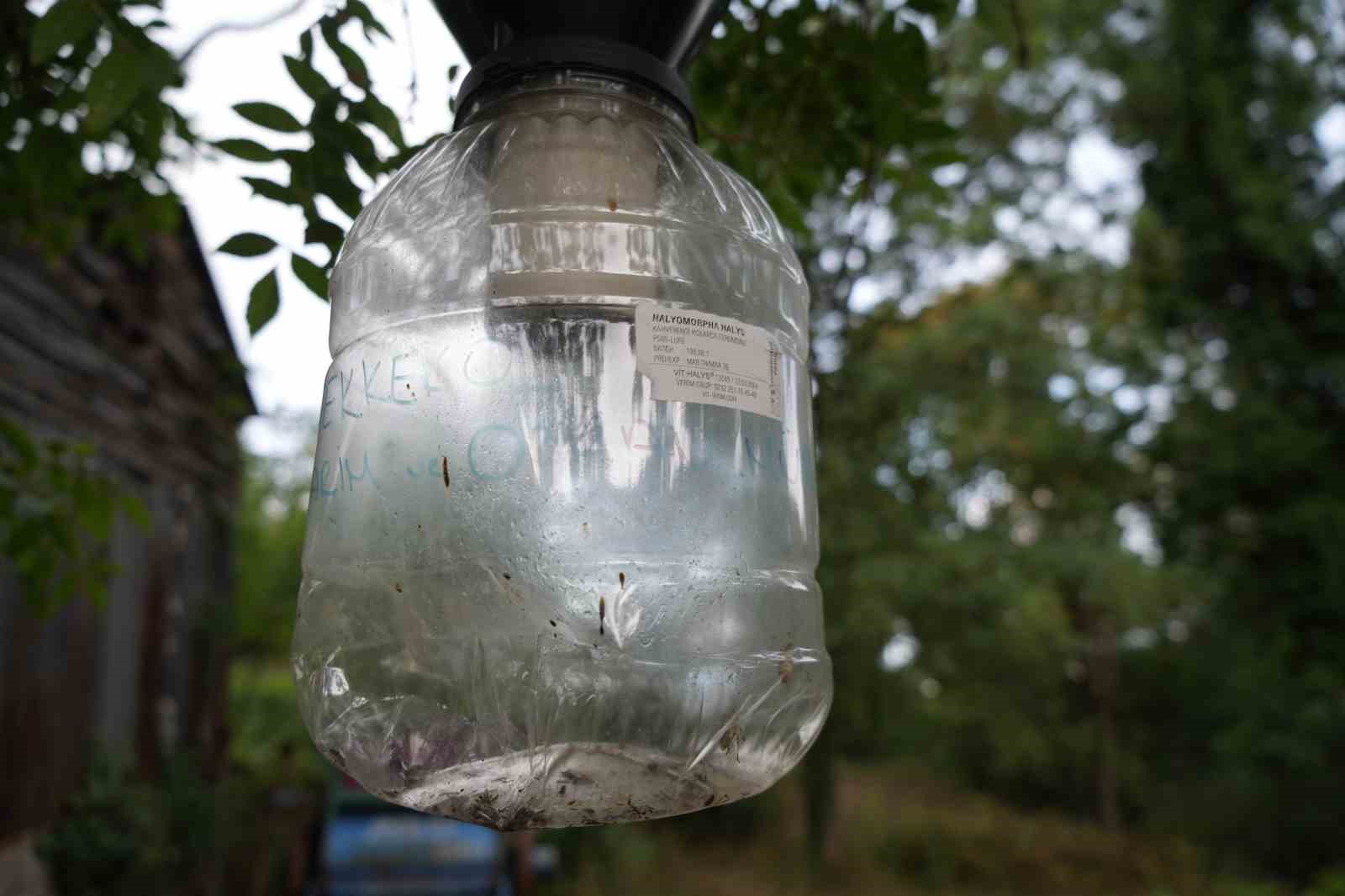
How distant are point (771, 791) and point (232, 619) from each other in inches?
243

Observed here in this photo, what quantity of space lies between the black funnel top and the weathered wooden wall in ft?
8.53

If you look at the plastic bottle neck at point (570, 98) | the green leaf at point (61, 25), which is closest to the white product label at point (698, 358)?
the plastic bottle neck at point (570, 98)

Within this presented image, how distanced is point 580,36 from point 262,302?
596mm

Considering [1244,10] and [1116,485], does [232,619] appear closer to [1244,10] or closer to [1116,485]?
[1116,485]

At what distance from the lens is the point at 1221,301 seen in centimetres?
1007

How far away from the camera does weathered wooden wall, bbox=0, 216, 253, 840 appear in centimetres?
516

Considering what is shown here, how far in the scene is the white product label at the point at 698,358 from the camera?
36.7 inches

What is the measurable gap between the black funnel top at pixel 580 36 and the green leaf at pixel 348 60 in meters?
0.33

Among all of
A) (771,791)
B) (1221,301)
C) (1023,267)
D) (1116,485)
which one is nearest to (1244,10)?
(1221,301)

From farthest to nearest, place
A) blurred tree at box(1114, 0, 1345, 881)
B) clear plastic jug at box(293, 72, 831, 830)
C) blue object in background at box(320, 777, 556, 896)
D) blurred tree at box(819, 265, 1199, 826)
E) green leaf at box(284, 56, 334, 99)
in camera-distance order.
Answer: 1. blurred tree at box(1114, 0, 1345, 881)
2. blurred tree at box(819, 265, 1199, 826)
3. blue object in background at box(320, 777, 556, 896)
4. green leaf at box(284, 56, 334, 99)
5. clear plastic jug at box(293, 72, 831, 830)

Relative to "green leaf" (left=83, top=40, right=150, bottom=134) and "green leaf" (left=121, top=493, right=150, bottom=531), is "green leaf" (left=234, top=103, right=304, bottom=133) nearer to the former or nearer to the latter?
"green leaf" (left=83, top=40, right=150, bottom=134)

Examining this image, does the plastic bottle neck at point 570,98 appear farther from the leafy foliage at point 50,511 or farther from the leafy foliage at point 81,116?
the leafy foliage at point 50,511

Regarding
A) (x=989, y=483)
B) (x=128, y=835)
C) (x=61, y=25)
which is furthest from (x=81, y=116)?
(x=989, y=483)

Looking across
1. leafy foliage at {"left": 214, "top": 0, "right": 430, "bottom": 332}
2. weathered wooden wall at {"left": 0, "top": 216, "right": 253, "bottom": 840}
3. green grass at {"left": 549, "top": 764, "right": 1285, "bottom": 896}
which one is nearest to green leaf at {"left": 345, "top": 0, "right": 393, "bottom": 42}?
leafy foliage at {"left": 214, "top": 0, "right": 430, "bottom": 332}
